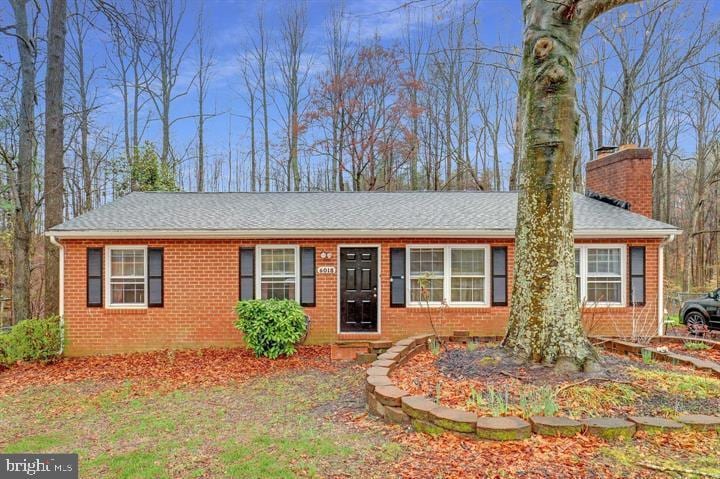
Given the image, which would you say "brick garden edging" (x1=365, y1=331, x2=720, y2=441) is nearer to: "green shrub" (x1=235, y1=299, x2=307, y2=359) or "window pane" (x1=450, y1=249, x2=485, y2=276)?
"green shrub" (x1=235, y1=299, x2=307, y2=359)

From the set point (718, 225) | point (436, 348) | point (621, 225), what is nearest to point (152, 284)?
point (436, 348)

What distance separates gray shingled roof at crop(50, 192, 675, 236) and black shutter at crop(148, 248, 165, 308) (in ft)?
2.03

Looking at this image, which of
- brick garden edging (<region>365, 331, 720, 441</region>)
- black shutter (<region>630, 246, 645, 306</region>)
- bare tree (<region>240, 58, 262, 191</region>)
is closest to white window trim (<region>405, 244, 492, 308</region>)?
black shutter (<region>630, 246, 645, 306</region>)

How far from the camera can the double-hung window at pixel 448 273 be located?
9391 millimetres

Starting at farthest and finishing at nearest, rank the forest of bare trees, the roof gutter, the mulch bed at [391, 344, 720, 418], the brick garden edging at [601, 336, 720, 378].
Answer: the forest of bare trees < the roof gutter < the brick garden edging at [601, 336, 720, 378] < the mulch bed at [391, 344, 720, 418]

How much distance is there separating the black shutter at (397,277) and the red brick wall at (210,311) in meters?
0.11

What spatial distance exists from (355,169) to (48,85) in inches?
536

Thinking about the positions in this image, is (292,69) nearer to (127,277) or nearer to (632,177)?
(127,277)

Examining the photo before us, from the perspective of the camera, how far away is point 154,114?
2052 centimetres

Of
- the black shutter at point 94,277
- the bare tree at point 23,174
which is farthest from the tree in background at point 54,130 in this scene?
the black shutter at point 94,277

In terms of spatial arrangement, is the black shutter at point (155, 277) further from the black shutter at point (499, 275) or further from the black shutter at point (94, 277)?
the black shutter at point (499, 275)

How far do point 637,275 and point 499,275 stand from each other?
9.69ft

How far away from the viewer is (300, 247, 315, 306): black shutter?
9.28 meters

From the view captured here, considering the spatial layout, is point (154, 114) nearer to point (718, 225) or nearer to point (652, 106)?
point (652, 106)
